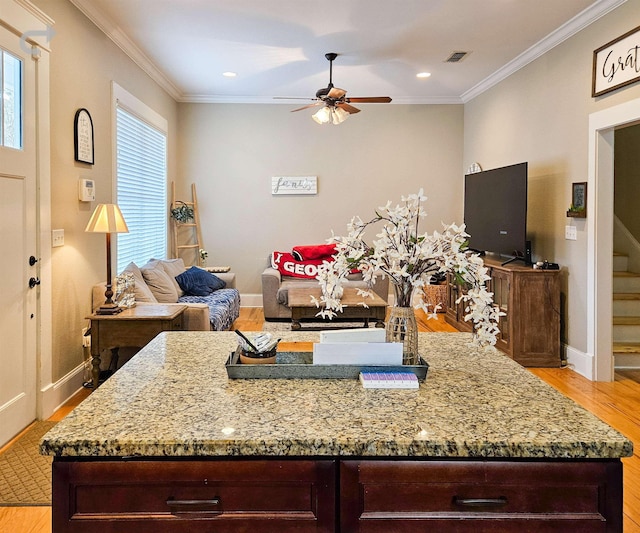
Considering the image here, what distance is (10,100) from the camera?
2.97 metres

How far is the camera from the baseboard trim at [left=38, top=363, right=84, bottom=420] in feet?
10.9

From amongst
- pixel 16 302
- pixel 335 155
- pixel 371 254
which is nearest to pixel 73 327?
pixel 16 302

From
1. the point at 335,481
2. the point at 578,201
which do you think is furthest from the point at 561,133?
the point at 335,481

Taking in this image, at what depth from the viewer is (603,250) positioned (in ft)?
13.5

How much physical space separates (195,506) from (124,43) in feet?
15.2

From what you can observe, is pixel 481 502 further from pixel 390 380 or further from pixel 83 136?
pixel 83 136

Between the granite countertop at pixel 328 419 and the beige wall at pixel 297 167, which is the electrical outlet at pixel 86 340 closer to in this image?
the granite countertop at pixel 328 419

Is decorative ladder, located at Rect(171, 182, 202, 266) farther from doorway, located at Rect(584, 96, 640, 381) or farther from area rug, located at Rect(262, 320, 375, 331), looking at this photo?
doorway, located at Rect(584, 96, 640, 381)

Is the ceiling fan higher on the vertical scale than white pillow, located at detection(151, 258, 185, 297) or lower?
higher

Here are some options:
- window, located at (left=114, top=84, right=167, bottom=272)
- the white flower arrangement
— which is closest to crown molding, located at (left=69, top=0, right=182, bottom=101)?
window, located at (left=114, top=84, right=167, bottom=272)

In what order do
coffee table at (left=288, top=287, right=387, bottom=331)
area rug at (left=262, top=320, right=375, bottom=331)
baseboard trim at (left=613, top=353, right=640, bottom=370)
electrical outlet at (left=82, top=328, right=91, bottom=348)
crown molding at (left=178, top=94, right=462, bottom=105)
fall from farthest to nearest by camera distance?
crown molding at (left=178, top=94, right=462, bottom=105) → area rug at (left=262, top=320, right=375, bottom=331) → coffee table at (left=288, top=287, right=387, bottom=331) → baseboard trim at (left=613, top=353, right=640, bottom=370) → electrical outlet at (left=82, top=328, right=91, bottom=348)

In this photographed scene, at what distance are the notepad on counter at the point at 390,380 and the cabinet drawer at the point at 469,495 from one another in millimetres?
310

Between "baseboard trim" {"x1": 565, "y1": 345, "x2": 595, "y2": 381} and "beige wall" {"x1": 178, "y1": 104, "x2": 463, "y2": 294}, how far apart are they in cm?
323

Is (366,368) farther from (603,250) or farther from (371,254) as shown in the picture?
(603,250)
